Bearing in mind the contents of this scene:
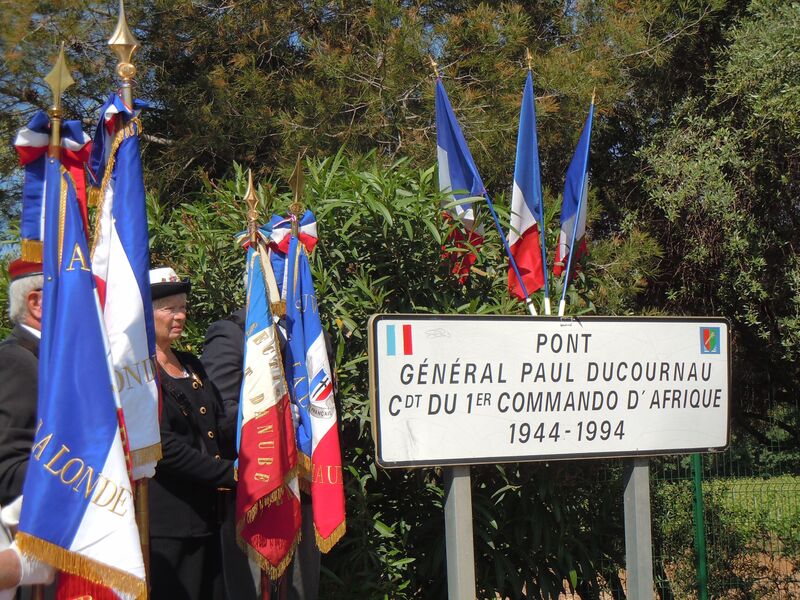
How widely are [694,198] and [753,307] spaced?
3.76 ft

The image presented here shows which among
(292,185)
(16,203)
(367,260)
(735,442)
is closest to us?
(292,185)

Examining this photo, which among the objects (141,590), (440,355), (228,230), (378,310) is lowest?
(141,590)

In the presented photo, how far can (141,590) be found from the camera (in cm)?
294

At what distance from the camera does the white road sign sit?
3.66 metres

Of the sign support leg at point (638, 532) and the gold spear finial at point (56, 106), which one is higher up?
the gold spear finial at point (56, 106)

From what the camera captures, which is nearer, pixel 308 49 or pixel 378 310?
pixel 378 310

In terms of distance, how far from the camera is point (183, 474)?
153 inches

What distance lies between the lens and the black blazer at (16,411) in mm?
3055

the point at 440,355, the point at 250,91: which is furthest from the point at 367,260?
the point at 250,91

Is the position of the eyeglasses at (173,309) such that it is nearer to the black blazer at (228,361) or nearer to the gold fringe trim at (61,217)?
the black blazer at (228,361)

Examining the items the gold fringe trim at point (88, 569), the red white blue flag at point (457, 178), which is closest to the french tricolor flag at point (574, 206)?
the red white blue flag at point (457, 178)

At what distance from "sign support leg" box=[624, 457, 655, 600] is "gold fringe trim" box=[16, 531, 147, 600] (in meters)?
2.27

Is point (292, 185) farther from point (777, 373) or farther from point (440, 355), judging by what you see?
point (777, 373)

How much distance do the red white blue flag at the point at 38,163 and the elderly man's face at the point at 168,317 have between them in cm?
92
